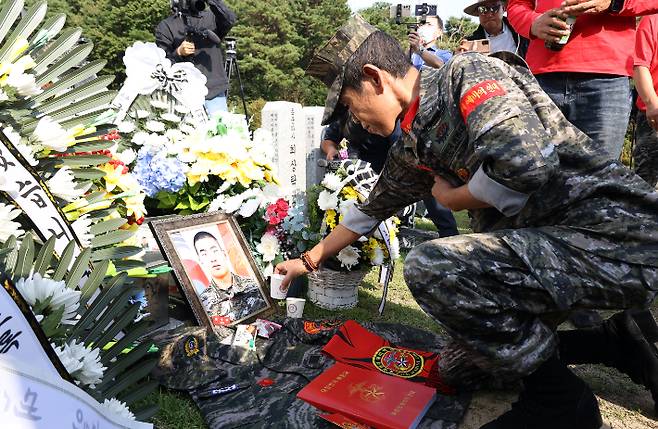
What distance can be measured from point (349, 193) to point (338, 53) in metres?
1.46

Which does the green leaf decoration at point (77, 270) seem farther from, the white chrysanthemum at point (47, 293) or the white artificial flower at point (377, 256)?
the white artificial flower at point (377, 256)

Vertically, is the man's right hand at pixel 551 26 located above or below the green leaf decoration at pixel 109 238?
above

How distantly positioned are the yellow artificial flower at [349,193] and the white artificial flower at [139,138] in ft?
4.10

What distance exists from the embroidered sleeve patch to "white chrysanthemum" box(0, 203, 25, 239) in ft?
4.62

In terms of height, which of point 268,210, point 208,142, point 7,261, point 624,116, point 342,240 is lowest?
point 268,210

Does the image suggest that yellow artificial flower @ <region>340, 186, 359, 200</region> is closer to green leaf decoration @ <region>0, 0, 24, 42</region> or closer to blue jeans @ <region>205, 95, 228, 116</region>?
blue jeans @ <region>205, 95, 228, 116</region>

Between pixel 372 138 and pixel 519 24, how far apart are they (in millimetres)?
1767

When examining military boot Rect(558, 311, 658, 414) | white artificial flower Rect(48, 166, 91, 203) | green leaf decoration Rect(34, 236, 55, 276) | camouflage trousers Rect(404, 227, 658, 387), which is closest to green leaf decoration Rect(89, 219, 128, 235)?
white artificial flower Rect(48, 166, 91, 203)

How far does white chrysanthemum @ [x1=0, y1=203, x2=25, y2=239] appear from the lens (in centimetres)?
148

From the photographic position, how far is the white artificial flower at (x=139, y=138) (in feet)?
10.4

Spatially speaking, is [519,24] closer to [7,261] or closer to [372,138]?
[372,138]

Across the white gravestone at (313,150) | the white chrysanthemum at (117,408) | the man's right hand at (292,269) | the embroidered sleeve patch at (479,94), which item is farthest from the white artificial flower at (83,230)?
the white gravestone at (313,150)

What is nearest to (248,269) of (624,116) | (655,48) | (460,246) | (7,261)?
(460,246)

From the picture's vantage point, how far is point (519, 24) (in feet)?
8.86
